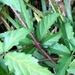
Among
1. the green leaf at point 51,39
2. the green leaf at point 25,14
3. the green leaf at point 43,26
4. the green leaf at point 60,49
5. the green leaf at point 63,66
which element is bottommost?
the green leaf at point 63,66

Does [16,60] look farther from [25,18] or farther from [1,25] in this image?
[1,25]

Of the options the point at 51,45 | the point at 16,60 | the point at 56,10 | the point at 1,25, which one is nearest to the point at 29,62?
the point at 16,60

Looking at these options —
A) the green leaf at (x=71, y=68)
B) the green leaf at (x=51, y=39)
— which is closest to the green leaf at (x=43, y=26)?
the green leaf at (x=51, y=39)

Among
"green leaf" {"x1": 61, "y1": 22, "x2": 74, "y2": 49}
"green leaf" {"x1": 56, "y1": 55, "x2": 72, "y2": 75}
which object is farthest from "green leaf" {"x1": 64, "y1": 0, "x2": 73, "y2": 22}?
"green leaf" {"x1": 56, "y1": 55, "x2": 72, "y2": 75}

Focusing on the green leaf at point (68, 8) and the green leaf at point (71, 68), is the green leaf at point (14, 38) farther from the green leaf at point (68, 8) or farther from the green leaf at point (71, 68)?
the green leaf at point (68, 8)

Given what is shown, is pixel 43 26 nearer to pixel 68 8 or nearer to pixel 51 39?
pixel 51 39

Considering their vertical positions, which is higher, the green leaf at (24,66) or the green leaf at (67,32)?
the green leaf at (67,32)
